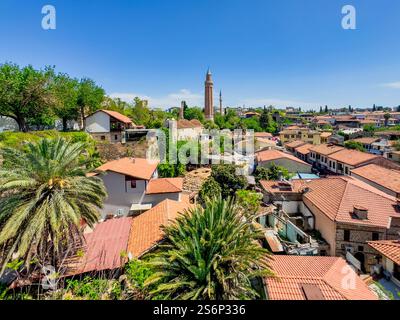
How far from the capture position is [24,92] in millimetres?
25828

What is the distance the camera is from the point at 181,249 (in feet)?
31.8

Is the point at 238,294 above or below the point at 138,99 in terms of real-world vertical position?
below

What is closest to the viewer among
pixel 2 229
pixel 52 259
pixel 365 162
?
pixel 2 229

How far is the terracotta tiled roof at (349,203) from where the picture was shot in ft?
52.4

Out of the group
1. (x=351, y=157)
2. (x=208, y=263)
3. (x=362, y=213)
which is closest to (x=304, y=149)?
(x=351, y=157)

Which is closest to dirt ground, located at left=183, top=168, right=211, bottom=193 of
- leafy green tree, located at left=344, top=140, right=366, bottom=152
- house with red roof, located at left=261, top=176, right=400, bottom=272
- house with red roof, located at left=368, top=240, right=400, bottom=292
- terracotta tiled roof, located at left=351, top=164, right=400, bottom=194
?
house with red roof, located at left=261, top=176, right=400, bottom=272

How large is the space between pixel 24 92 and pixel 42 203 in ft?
74.0

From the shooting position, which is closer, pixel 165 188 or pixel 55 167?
pixel 55 167

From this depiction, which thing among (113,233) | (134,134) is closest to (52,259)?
(113,233)

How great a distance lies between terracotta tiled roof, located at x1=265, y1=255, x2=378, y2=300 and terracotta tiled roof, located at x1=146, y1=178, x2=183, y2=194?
11863 mm

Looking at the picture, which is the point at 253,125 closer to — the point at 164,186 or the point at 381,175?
the point at 381,175
